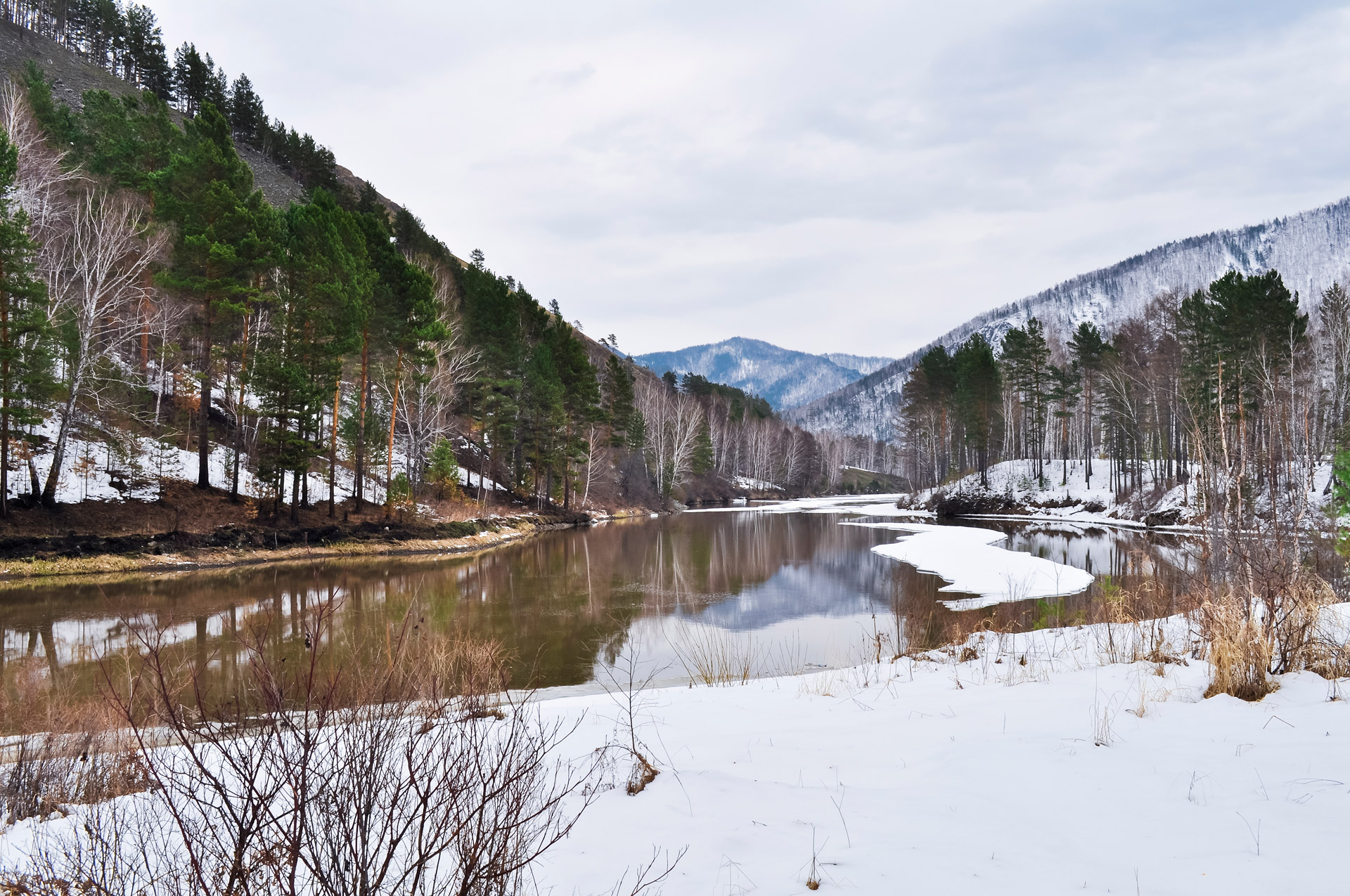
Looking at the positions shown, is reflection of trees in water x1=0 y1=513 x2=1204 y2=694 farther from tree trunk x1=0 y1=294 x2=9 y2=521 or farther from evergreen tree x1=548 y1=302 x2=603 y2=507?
evergreen tree x1=548 y1=302 x2=603 y2=507

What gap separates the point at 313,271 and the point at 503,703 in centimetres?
2179

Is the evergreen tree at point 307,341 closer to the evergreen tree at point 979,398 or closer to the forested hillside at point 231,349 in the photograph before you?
the forested hillside at point 231,349

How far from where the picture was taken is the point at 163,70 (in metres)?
67.2

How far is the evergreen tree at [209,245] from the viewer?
22953 millimetres

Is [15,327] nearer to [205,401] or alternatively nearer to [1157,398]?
[205,401]

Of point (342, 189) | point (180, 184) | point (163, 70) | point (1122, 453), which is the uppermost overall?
point (163, 70)

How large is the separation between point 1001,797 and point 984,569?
61.6ft

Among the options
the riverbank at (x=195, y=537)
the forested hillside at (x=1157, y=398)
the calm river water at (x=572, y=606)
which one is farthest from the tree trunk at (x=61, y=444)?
the forested hillside at (x=1157, y=398)

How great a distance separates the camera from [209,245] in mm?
22938

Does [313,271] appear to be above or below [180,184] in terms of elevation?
below

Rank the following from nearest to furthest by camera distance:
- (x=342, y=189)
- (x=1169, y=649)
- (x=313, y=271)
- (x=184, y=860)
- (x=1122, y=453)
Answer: (x=184, y=860)
(x=1169, y=649)
(x=313, y=271)
(x=1122, y=453)
(x=342, y=189)

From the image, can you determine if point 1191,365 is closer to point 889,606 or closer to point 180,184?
point 889,606

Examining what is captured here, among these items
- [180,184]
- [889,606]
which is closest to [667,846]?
[889,606]

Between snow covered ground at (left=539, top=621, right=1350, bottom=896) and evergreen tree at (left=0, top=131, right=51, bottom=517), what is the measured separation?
22245 millimetres
